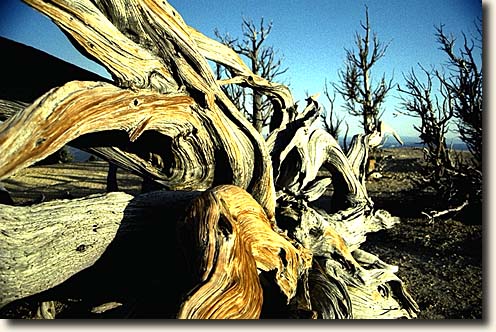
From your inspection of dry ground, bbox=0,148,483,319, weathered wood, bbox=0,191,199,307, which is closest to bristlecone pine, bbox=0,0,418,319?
weathered wood, bbox=0,191,199,307

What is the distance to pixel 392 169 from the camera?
5078mm

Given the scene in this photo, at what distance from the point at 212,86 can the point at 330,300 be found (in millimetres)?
925

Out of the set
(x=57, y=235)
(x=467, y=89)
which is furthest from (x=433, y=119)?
(x=57, y=235)

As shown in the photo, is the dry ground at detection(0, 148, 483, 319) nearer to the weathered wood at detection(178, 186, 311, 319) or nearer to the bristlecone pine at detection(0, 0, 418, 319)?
the bristlecone pine at detection(0, 0, 418, 319)

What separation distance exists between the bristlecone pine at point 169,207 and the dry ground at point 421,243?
14 centimetres

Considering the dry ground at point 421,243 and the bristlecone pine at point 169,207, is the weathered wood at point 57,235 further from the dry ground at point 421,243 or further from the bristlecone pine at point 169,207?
the dry ground at point 421,243

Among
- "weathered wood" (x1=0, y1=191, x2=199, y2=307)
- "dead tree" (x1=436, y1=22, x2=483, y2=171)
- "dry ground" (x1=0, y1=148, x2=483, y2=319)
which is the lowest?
"dry ground" (x1=0, y1=148, x2=483, y2=319)

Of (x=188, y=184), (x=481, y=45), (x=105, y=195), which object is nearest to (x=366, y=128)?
(x=481, y=45)

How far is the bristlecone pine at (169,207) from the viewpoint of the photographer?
4.07ft

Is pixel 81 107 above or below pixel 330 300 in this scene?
above

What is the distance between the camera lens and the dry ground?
171 centimetres

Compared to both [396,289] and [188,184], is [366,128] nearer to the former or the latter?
[396,289]

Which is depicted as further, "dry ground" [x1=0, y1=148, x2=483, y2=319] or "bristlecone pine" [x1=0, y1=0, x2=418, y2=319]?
"dry ground" [x1=0, y1=148, x2=483, y2=319]

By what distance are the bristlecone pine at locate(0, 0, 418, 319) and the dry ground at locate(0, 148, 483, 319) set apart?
0.14 metres
